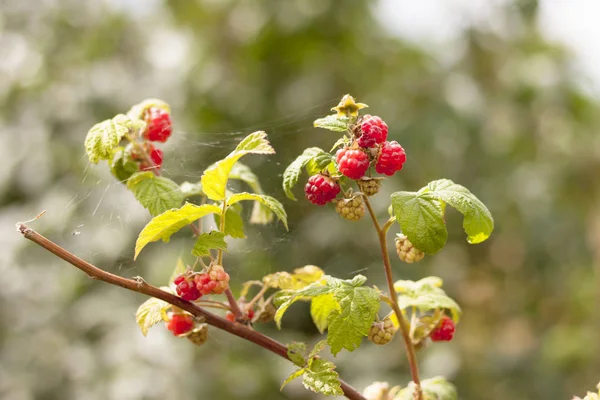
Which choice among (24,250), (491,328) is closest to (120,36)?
(24,250)

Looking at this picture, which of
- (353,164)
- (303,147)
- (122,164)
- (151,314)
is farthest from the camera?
(303,147)

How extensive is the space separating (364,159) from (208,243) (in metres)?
0.21

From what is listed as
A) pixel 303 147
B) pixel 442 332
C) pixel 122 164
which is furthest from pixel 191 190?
pixel 303 147

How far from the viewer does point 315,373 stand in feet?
2.72

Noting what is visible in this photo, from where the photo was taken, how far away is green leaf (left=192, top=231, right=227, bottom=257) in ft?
2.73

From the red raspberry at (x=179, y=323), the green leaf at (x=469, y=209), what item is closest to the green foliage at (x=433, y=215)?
the green leaf at (x=469, y=209)

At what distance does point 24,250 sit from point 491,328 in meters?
3.07

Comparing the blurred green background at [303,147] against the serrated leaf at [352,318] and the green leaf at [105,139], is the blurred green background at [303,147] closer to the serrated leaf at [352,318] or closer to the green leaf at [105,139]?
the green leaf at [105,139]

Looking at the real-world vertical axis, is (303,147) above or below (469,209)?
above

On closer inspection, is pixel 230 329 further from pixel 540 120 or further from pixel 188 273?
pixel 540 120

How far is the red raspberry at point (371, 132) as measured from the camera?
818 millimetres

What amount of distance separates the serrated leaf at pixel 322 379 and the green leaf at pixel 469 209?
0.78 ft

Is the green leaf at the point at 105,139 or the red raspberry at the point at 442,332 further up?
the red raspberry at the point at 442,332

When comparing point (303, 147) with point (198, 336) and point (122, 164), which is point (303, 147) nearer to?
point (122, 164)
